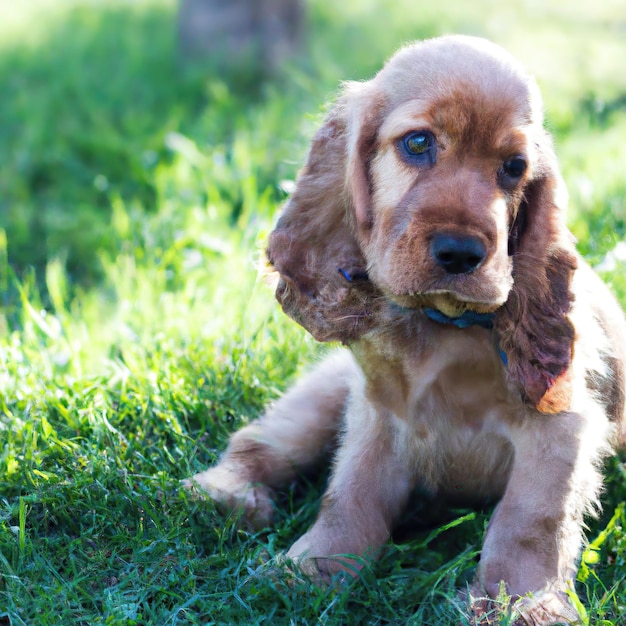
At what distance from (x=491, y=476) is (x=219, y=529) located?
84 cm

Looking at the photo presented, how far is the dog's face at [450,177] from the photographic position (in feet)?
7.54

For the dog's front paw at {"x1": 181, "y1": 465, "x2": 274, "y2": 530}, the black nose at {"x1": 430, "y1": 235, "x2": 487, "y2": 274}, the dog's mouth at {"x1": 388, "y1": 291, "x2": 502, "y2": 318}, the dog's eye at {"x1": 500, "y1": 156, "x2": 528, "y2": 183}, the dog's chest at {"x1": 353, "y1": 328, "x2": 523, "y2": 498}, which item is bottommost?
the dog's front paw at {"x1": 181, "y1": 465, "x2": 274, "y2": 530}

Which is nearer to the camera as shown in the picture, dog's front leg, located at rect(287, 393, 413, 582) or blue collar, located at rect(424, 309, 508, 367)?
blue collar, located at rect(424, 309, 508, 367)

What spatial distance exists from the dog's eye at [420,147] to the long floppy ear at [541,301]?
33cm

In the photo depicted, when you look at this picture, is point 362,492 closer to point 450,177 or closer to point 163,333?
point 450,177

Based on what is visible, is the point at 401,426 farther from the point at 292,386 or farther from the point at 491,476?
the point at 292,386

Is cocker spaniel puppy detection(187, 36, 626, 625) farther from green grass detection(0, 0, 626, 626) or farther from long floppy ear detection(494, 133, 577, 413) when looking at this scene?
green grass detection(0, 0, 626, 626)

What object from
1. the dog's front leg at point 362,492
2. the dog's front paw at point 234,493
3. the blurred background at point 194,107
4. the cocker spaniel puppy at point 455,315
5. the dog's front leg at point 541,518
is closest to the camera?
the cocker spaniel puppy at point 455,315

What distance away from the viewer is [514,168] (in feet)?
8.13

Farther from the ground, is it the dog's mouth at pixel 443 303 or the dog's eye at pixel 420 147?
the dog's eye at pixel 420 147

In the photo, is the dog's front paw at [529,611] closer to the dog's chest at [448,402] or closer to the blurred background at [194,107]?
the dog's chest at [448,402]

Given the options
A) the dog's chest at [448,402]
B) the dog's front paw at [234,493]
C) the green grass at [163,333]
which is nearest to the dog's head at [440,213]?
the dog's chest at [448,402]

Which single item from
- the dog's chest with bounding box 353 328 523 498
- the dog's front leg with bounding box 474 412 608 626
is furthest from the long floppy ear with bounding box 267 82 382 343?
the dog's front leg with bounding box 474 412 608 626

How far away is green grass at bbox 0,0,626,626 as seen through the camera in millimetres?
2600
